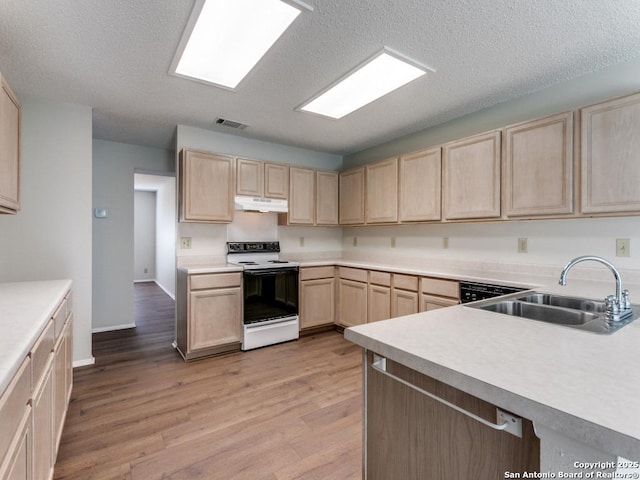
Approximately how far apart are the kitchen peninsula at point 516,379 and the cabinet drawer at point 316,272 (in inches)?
99.5

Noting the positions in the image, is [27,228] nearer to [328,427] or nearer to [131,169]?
[131,169]

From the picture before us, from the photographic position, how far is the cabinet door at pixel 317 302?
384 cm

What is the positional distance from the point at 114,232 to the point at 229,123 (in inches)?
84.0

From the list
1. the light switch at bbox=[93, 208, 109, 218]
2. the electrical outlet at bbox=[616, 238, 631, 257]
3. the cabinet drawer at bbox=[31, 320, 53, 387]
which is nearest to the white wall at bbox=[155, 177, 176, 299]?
the light switch at bbox=[93, 208, 109, 218]

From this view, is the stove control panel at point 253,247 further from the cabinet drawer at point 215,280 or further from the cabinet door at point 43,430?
the cabinet door at point 43,430

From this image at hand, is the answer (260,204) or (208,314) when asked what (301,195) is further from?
(208,314)

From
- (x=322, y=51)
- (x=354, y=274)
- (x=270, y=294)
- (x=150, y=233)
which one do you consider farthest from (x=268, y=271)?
(x=150, y=233)

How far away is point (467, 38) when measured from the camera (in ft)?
6.35

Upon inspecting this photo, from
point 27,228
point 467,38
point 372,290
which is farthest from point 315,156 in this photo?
point 27,228

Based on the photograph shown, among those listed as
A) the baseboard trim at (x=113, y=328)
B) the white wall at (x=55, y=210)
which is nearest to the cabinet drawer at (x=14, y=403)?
the white wall at (x=55, y=210)

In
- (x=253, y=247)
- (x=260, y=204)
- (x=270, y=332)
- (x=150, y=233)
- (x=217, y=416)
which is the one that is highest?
(x=260, y=204)

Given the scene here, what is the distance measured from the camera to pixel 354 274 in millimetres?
3848

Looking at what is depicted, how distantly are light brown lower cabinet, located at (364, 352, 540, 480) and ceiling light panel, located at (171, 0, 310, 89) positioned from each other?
1765 millimetres

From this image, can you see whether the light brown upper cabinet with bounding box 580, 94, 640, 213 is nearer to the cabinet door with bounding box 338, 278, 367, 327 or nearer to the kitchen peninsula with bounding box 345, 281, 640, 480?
the kitchen peninsula with bounding box 345, 281, 640, 480
